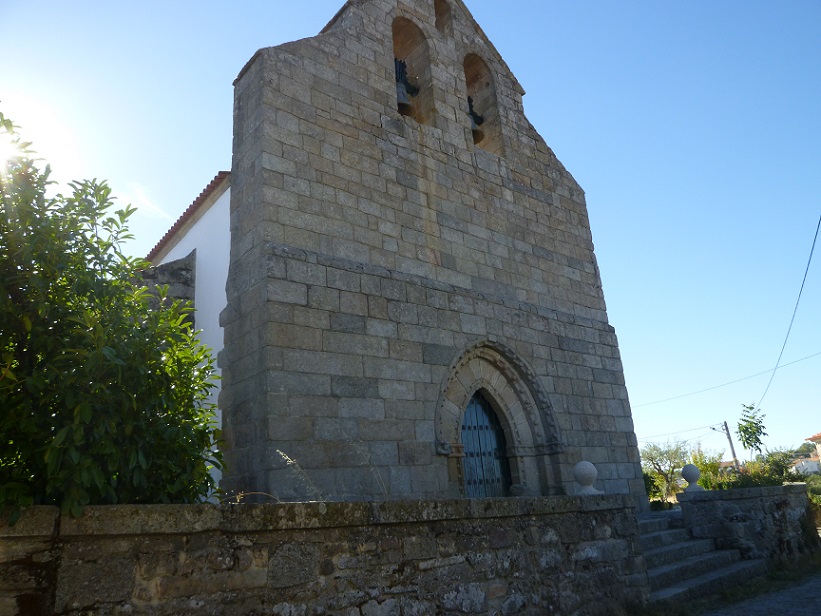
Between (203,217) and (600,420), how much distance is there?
5868 mm

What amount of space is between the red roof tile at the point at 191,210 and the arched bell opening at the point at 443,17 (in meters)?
4.20

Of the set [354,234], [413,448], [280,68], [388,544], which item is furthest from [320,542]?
[280,68]

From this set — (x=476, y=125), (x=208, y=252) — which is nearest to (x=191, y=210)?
(x=208, y=252)

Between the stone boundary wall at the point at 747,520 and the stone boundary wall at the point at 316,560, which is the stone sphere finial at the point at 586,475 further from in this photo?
the stone boundary wall at the point at 747,520

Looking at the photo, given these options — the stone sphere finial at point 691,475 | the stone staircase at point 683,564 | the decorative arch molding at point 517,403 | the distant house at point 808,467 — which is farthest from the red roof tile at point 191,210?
the distant house at point 808,467

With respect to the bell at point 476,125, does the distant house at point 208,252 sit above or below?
below

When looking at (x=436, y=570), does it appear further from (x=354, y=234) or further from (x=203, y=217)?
(x=203, y=217)

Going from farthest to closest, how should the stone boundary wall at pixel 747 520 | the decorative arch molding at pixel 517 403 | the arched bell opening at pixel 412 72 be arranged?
1. the arched bell opening at pixel 412 72
2. the stone boundary wall at pixel 747 520
3. the decorative arch molding at pixel 517 403

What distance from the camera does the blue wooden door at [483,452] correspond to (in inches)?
274

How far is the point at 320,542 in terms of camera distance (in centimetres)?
322

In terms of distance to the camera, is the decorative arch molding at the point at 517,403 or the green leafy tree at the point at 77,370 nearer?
the green leafy tree at the point at 77,370

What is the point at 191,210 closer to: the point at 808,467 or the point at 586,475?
the point at 586,475

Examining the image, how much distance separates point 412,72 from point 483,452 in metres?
5.27

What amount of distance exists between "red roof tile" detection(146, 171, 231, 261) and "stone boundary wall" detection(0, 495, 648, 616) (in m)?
4.94
